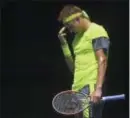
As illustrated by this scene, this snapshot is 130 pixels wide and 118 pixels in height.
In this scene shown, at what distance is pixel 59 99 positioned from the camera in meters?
8.77

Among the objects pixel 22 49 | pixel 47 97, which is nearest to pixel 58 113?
pixel 47 97

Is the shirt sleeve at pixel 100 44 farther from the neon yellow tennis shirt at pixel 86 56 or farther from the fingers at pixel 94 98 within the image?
the fingers at pixel 94 98

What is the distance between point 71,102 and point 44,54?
1067 mm

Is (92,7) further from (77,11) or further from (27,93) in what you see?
(27,93)

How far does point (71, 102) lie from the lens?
8.69 meters

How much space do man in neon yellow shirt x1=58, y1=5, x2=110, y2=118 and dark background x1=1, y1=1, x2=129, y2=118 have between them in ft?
0.98

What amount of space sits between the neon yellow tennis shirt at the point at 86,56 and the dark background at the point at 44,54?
40 cm

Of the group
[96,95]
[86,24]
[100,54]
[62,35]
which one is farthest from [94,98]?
[62,35]

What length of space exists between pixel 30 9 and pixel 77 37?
0.81 meters

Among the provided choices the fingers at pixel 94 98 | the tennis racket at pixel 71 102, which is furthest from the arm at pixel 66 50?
the fingers at pixel 94 98

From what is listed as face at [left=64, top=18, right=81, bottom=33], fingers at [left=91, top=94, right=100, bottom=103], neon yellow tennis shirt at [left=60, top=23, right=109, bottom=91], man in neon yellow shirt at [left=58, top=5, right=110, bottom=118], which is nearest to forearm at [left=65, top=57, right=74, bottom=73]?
man in neon yellow shirt at [left=58, top=5, right=110, bottom=118]

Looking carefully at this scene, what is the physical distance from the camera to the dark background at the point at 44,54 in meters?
9.47

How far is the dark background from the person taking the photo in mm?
9469

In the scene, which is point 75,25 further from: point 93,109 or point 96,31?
point 93,109
